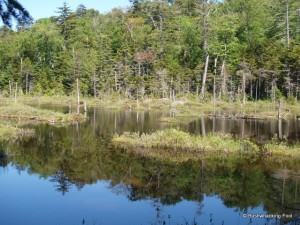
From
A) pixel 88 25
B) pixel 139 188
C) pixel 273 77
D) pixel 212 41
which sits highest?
pixel 88 25

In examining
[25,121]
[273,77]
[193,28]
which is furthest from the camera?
[193,28]

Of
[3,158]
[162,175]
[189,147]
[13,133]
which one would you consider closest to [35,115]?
[13,133]

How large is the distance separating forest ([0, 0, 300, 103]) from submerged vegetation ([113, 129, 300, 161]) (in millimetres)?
41286

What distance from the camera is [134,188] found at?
20219 mm

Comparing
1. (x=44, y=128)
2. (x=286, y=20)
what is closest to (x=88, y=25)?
(x=286, y=20)

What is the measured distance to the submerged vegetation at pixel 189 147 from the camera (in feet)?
87.9

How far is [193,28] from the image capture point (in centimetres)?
8881

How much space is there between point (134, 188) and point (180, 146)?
350 inches

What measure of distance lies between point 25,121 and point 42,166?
68.2ft

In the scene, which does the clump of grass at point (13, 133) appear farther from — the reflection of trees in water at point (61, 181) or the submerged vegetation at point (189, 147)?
the reflection of trees in water at point (61, 181)

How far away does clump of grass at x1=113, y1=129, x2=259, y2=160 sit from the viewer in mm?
27203

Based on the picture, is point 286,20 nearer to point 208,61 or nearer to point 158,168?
point 208,61

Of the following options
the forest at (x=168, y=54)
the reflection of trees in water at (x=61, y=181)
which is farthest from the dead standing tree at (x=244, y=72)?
the reflection of trees in water at (x=61, y=181)

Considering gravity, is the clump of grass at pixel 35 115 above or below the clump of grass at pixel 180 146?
above
